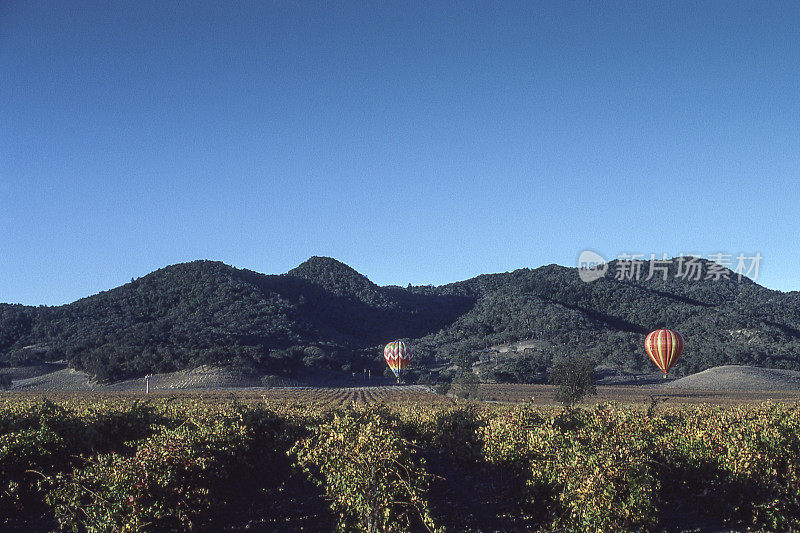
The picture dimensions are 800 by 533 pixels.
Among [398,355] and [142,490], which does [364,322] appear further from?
[142,490]

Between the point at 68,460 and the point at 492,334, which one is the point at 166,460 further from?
the point at 492,334

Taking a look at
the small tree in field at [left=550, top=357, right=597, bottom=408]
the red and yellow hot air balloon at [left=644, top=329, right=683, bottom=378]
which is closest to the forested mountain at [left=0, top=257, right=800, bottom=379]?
the red and yellow hot air balloon at [left=644, top=329, right=683, bottom=378]

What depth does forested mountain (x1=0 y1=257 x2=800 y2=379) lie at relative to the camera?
94062 mm

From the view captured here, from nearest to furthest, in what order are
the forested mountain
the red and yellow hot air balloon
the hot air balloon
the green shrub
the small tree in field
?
the green shrub → the small tree in field → the red and yellow hot air balloon → the hot air balloon → the forested mountain

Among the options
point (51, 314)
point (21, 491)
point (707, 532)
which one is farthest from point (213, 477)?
point (51, 314)

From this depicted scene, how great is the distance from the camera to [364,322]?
15750 cm

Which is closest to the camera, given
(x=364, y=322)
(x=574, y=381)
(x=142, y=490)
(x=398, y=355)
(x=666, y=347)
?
(x=142, y=490)

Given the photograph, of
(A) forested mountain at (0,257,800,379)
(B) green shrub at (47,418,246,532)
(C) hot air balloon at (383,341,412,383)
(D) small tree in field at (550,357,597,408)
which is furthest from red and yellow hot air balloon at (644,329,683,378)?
(B) green shrub at (47,418,246,532)

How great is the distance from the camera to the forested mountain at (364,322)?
9406cm

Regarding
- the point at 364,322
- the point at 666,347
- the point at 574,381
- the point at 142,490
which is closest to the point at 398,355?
the point at 574,381

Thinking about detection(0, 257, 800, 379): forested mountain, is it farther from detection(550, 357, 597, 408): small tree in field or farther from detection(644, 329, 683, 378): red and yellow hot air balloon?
detection(550, 357, 597, 408): small tree in field

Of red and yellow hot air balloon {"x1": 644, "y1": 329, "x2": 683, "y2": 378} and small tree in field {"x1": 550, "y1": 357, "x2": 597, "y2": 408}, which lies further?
red and yellow hot air balloon {"x1": 644, "y1": 329, "x2": 683, "y2": 378}

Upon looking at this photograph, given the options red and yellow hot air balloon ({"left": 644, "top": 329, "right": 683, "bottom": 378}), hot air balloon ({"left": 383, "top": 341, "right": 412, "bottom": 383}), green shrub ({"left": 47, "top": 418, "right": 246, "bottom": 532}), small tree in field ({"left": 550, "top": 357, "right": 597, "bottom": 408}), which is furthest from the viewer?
hot air balloon ({"left": 383, "top": 341, "right": 412, "bottom": 383})

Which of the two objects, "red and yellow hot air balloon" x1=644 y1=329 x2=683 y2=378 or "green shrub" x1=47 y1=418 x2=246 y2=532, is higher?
"red and yellow hot air balloon" x1=644 y1=329 x2=683 y2=378
